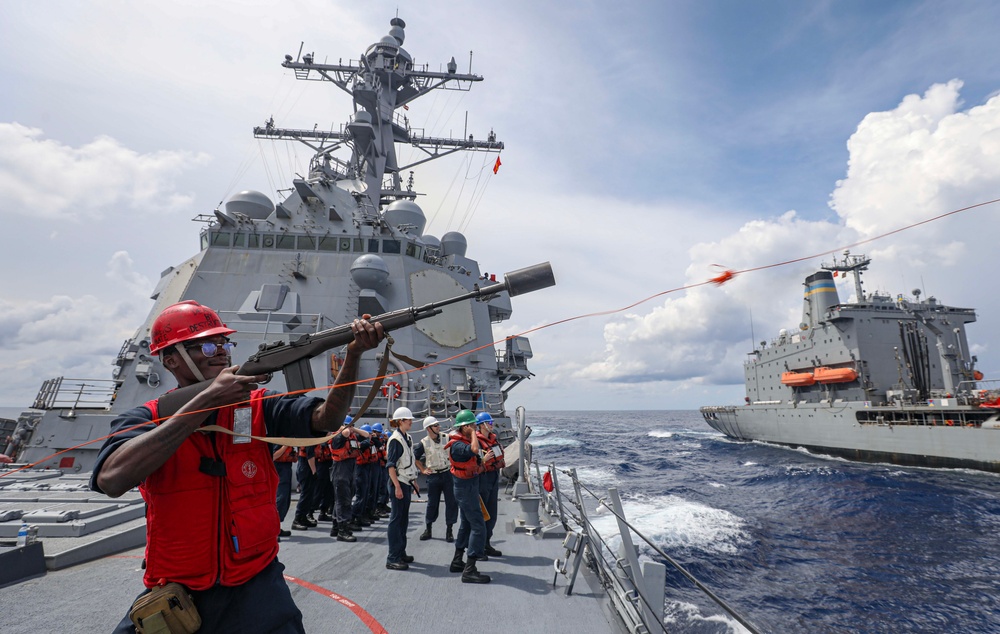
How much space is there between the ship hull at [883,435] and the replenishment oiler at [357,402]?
646 inches

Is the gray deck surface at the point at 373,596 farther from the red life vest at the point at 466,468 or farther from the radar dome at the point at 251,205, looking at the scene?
the radar dome at the point at 251,205

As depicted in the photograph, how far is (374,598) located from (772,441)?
3361 cm

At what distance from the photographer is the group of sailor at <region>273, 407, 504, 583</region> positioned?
5285 millimetres

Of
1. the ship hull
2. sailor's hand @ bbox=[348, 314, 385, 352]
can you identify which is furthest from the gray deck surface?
the ship hull

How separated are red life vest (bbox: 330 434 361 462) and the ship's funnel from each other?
31217mm

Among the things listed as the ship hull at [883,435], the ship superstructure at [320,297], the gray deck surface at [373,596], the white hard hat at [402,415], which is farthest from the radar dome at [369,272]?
the ship hull at [883,435]

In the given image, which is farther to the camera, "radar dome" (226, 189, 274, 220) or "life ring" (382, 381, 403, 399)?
"radar dome" (226, 189, 274, 220)

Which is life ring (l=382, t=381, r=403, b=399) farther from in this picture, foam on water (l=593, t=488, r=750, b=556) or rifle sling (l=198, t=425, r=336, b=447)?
rifle sling (l=198, t=425, r=336, b=447)

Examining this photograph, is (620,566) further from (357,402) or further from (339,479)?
(357,402)

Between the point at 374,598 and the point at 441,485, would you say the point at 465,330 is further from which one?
the point at 374,598

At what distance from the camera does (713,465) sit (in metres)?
23.9

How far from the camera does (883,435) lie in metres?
23.0

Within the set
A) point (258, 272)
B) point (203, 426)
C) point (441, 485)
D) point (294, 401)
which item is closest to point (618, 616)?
point (441, 485)

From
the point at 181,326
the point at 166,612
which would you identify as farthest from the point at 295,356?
the point at 166,612
